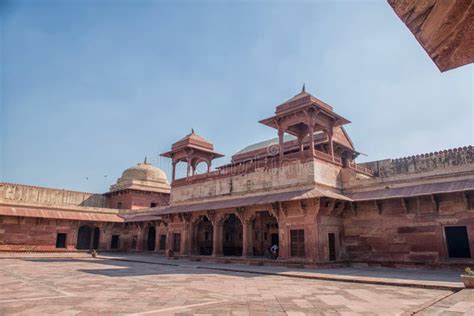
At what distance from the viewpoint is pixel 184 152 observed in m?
24.2

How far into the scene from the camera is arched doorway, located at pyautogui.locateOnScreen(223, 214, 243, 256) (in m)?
23.2

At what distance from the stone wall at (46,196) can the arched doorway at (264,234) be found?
686 inches

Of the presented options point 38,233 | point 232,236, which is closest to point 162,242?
point 232,236

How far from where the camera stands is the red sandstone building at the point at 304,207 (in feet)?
45.3

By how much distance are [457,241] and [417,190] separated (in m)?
2.41

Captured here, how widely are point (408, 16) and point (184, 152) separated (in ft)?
73.8

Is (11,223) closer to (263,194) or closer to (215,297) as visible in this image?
(263,194)

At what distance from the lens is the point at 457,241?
43.8 feet

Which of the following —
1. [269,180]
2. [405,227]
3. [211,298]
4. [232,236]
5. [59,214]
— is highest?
[269,180]

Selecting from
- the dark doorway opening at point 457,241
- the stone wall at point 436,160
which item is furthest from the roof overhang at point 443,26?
the stone wall at point 436,160

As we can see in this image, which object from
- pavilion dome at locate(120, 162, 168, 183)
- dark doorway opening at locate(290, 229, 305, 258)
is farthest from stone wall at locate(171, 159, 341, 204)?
pavilion dome at locate(120, 162, 168, 183)

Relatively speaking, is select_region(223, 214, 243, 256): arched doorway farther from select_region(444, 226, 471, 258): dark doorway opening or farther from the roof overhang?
the roof overhang

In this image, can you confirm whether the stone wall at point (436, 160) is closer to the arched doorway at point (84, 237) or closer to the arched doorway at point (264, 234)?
the arched doorway at point (264, 234)

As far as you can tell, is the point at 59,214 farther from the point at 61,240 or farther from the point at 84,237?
the point at 84,237
